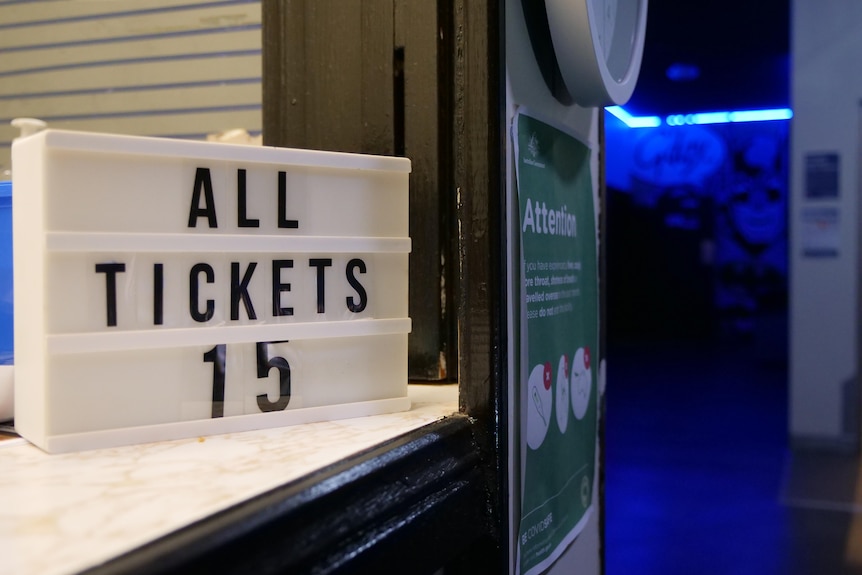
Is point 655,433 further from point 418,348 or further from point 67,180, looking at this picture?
point 67,180

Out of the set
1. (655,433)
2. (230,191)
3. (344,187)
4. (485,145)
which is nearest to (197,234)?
(230,191)

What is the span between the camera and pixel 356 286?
2.62ft

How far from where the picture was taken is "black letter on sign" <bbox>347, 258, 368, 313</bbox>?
0.79m

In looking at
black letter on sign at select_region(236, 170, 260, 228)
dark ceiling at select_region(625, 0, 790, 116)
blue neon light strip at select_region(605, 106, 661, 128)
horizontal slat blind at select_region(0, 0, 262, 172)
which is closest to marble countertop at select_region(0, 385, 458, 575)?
black letter on sign at select_region(236, 170, 260, 228)

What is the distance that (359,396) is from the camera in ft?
2.61

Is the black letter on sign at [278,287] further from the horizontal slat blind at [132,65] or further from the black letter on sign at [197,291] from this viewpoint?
the horizontal slat blind at [132,65]

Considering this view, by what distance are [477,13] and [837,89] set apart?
5452mm

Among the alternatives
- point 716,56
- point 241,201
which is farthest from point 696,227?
point 241,201

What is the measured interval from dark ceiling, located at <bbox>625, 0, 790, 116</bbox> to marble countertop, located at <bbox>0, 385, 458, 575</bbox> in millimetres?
6724

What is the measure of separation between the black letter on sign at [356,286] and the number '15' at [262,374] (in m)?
0.09

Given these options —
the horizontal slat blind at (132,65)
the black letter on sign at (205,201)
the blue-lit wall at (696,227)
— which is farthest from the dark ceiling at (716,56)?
the black letter on sign at (205,201)

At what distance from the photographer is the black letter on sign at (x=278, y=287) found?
0.74 metres

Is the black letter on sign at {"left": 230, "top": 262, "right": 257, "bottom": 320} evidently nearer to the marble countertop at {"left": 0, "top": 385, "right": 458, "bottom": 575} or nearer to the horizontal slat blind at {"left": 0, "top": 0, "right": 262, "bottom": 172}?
the marble countertop at {"left": 0, "top": 385, "right": 458, "bottom": 575}

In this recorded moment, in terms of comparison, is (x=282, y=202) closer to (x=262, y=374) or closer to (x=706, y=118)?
(x=262, y=374)
